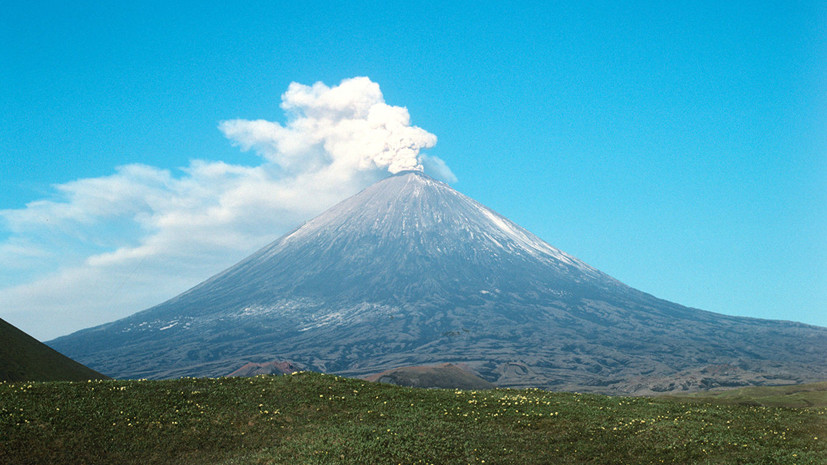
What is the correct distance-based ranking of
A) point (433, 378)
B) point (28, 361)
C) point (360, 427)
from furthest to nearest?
point (433, 378)
point (28, 361)
point (360, 427)

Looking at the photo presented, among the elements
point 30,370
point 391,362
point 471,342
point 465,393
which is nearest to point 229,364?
point 391,362

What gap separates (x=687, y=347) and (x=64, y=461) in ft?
674

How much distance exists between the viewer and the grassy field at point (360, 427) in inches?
915

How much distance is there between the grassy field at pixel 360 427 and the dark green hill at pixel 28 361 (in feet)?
40.3

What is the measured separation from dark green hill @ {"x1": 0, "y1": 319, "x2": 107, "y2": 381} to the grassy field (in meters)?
12.3

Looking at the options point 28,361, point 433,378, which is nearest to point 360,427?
point 28,361

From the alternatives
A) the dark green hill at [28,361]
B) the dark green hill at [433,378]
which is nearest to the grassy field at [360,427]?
the dark green hill at [28,361]

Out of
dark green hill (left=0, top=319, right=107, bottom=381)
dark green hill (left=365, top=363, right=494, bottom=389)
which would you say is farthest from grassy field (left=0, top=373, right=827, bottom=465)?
dark green hill (left=365, top=363, right=494, bottom=389)

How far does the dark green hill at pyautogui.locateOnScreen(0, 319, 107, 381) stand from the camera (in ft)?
124

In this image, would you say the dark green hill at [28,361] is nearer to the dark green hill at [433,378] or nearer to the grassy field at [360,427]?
the grassy field at [360,427]

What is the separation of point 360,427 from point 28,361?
2742 cm

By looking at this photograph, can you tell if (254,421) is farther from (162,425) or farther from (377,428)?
(377,428)

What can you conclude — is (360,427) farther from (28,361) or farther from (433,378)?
(433,378)

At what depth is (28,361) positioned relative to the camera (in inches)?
1561
